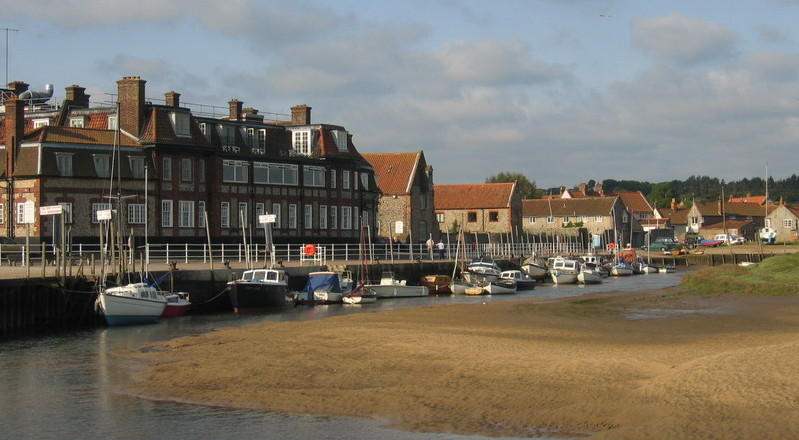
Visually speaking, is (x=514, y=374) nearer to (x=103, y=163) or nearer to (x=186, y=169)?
(x=103, y=163)

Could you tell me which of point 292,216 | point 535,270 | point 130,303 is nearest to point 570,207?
point 535,270

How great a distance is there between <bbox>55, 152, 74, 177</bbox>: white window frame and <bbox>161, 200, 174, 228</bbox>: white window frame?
6.94 m

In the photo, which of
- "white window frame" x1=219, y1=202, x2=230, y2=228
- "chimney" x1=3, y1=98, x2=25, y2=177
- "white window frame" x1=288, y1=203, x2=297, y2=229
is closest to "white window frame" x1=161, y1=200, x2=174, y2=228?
"white window frame" x1=219, y1=202, x2=230, y2=228

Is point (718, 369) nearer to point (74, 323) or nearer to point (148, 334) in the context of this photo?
point (148, 334)

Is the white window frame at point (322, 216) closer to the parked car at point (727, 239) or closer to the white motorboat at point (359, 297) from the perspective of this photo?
the white motorboat at point (359, 297)

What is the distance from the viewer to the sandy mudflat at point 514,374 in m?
20.9

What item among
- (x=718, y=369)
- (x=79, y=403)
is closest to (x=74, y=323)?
(x=79, y=403)

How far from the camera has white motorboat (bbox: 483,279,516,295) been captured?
66.3m

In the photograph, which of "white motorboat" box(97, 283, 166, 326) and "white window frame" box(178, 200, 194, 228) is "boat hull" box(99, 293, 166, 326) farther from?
"white window frame" box(178, 200, 194, 228)

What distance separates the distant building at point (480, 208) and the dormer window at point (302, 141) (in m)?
41.6

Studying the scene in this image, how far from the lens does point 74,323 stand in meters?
45.2

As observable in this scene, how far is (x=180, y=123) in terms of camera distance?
7088cm

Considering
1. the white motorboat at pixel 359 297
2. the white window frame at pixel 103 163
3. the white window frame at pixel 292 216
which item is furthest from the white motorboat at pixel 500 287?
the white window frame at pixel 103 163

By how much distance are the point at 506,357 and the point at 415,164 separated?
7337 cm
